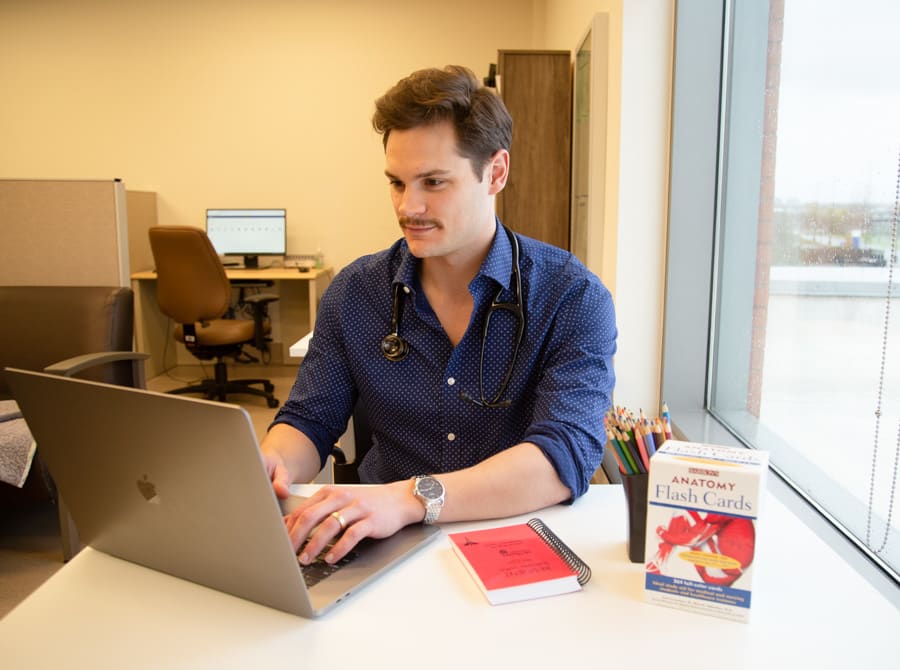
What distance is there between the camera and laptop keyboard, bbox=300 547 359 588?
2.70 ft

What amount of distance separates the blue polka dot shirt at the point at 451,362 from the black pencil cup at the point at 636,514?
0.31 meters

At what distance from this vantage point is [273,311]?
5273mm

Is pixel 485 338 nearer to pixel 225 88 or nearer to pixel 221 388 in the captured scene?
pixel 221 388

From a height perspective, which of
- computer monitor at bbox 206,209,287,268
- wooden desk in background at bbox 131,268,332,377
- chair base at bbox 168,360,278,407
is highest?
computer monitor at bbox 206,209,287,268

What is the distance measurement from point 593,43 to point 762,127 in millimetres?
694

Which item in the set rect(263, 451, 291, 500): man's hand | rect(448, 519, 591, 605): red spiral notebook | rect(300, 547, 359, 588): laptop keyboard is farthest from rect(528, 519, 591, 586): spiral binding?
rect(263, 451, 291, 500): man's hand

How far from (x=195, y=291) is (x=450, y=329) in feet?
9.53

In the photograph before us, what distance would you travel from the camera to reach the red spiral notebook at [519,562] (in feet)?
2.61

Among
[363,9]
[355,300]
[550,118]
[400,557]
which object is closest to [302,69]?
[363,9]

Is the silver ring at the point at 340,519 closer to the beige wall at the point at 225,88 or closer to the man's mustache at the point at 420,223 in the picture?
the man's mustache at the point at 420,223

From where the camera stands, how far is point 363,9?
505cm

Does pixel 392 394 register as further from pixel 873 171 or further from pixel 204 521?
pixel 873 171

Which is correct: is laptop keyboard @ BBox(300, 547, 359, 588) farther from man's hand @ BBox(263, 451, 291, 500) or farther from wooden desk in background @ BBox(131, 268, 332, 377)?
wooden desk in background @ BBox(131, 268, 332, 377)

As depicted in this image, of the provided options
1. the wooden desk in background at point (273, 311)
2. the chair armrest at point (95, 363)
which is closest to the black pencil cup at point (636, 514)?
the chair armrest at point (95, 363)
